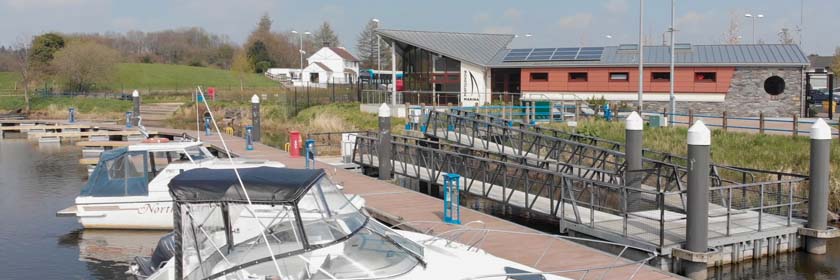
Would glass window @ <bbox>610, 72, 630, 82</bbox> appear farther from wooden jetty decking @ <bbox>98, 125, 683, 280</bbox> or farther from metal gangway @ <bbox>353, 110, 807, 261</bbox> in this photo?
wooden jetty decking @ <bbox>98, 125, 683, 280</bbox>

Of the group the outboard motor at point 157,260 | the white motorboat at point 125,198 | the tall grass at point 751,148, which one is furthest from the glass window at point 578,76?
the outboard motor at point 157,260

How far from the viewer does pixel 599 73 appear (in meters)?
40.8

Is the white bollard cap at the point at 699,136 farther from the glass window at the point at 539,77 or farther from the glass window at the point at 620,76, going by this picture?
the glass window at the point at 539,77

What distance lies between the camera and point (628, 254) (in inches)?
543

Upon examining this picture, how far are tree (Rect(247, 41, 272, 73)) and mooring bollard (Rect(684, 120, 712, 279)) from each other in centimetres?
10157

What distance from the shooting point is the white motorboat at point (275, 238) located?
9.13 meters

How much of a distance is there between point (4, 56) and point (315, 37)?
59510 mm

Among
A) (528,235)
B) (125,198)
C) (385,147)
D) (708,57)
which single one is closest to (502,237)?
(528,235)

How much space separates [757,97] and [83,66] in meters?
55.5

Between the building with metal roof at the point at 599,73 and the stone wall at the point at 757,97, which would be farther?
the building with metal roof at the point at 599,73

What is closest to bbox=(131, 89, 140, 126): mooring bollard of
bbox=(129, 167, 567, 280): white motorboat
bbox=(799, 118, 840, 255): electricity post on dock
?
bbox=(799, 118, 840, 255): electricity post on dock

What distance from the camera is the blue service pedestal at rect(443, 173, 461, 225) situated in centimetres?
1498

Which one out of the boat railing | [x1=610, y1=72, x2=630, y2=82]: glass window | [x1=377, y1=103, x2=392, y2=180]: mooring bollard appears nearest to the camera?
the boat railing

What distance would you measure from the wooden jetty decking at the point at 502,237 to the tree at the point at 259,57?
8898cm
